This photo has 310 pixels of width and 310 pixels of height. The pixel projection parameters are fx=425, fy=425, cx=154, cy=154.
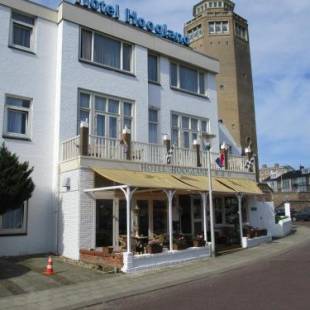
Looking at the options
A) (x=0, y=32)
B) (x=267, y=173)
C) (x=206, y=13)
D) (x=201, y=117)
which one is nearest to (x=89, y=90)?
(x=0, y=32)

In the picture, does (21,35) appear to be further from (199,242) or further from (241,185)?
(241,185)

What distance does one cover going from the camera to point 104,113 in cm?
1939

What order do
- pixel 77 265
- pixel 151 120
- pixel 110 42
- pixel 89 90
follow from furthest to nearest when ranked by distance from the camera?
pixel 151 120 → pixel 110 42 → pixel 89 90 → pixel 77 265

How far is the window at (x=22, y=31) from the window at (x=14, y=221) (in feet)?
22.1

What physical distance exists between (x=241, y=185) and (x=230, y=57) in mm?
34130

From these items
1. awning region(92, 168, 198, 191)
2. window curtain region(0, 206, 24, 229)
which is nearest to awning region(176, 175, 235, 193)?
awning region(92, 168, 198, 191)

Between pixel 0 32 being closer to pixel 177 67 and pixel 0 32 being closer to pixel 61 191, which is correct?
pixel 61 191

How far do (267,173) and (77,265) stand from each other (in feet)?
429

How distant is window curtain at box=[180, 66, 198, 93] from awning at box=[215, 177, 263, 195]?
237 inches

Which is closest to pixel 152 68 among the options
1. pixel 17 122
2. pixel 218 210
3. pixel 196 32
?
pixel 17 122

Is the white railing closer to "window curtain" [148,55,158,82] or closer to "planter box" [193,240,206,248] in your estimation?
"planter box" [193,240,206,248]

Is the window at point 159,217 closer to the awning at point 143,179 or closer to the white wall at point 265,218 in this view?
the awning at point 143,179

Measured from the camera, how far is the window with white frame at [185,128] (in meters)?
23.0

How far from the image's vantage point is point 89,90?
1894 cm
